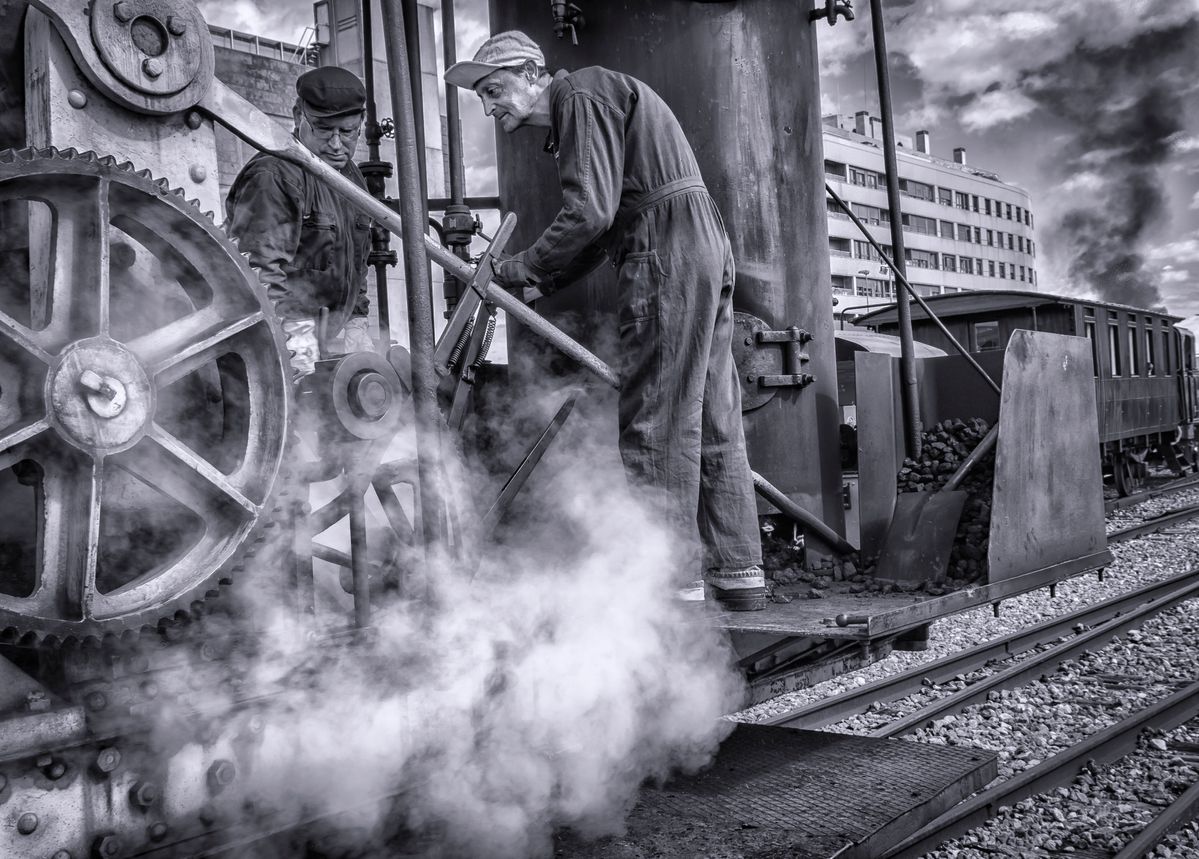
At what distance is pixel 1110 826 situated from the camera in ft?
12.0

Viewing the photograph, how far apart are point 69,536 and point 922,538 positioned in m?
2.90

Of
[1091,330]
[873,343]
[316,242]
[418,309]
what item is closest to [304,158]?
[418,309]

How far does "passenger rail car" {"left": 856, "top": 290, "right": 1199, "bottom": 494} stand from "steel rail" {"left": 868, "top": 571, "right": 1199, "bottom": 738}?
5586 mm

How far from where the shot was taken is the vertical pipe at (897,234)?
4.03 meters

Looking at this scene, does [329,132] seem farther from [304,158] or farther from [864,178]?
[864,178]

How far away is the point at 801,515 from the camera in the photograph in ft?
13.0

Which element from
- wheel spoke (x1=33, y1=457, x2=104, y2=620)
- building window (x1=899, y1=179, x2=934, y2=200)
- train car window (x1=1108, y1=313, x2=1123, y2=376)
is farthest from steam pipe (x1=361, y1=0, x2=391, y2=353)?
building window (x1=899, y1=179, x2=934, y2=200)

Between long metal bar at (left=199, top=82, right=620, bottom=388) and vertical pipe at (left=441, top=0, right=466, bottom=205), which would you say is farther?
vertical pipe at (left=441, top=0, right=466, bottom=205)

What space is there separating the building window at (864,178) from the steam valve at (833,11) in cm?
5462

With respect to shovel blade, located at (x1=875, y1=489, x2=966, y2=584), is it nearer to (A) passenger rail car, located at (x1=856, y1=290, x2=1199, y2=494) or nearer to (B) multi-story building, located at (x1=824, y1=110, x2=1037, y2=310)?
(A) passenger rail car, located at (x1=856, y1=290, x2=1199, y2=494)

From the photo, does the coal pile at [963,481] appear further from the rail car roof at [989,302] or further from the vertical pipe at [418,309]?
the rail car roof at [989,302]

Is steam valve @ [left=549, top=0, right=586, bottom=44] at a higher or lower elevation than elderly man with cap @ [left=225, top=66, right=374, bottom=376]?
higher

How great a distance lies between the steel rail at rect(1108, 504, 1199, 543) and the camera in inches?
431

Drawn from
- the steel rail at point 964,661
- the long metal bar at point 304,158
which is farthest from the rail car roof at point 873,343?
the long metal bar at point 304,158
